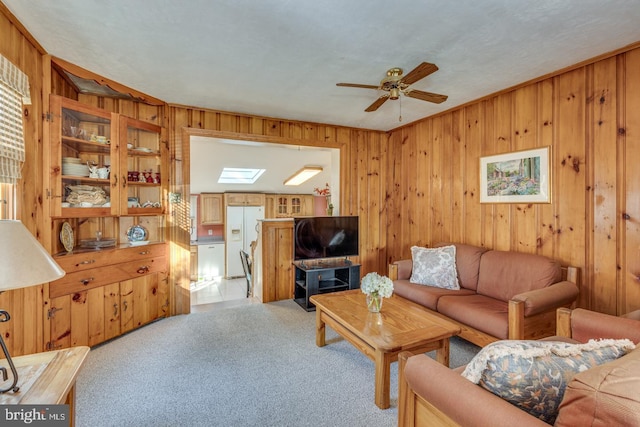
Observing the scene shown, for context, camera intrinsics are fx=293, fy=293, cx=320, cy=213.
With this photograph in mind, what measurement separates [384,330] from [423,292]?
106 cm

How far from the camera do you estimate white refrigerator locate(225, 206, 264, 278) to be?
6898 mm

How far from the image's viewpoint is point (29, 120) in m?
2.15

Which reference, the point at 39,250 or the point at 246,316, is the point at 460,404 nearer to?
the point at 39,250

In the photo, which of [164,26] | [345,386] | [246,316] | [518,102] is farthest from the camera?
[246,316]

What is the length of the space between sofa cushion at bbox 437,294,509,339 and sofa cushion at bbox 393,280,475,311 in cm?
8

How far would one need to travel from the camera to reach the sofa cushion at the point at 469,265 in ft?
10.0

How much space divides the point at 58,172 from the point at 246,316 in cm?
227

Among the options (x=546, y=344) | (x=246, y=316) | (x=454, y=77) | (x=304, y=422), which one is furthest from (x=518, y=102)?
(x=246, y=316)

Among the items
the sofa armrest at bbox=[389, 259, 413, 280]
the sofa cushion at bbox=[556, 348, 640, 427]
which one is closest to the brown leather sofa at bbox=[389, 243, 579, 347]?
the sofa armrest at bbox=[389, 259, 413, 280]

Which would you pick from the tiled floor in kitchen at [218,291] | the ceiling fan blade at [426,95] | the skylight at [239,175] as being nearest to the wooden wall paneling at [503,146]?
the ceiling fan blade at [426,95]

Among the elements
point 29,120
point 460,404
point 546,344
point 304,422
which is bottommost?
point 304,422

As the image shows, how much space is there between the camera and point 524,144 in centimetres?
292

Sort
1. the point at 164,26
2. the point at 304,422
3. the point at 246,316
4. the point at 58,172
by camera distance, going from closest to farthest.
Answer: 1. the point at 304,422
2. the point at 164,26
3. the point at 58,172
4. the point at 246,316

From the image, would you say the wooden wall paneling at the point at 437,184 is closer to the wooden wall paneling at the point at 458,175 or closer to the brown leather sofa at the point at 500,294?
the wooden wall paneling at the point at 458,175
